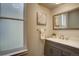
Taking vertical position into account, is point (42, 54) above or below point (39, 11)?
below

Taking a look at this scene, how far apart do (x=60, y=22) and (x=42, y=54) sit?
0.46 metres

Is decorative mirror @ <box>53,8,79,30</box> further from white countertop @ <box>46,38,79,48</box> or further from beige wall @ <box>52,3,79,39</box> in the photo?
white countertop @ <box>46,38,79,48</box>

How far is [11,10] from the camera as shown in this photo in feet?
4.99

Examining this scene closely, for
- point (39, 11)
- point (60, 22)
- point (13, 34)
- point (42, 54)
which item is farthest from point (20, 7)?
point (42, 54)

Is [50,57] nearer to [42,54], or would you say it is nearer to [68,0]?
[42,54]

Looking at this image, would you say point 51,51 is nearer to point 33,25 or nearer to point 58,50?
point 58,50

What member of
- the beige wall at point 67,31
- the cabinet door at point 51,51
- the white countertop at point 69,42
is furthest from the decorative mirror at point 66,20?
the cabinet door at point 51,51

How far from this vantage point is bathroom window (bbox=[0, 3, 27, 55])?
1.48m

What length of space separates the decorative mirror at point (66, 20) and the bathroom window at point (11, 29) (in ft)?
1.41

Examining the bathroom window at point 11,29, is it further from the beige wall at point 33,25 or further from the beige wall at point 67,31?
the beige wall at point 67,31

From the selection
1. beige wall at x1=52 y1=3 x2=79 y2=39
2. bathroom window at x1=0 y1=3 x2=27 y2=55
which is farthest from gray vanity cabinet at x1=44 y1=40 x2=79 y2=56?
bathroom window at x1=0 y1=3 x2=27 y2=55

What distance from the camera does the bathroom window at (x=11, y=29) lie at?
1483 mm

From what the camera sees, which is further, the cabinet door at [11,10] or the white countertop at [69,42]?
the cabinet door at [11,10]

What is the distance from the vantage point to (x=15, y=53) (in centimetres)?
151
